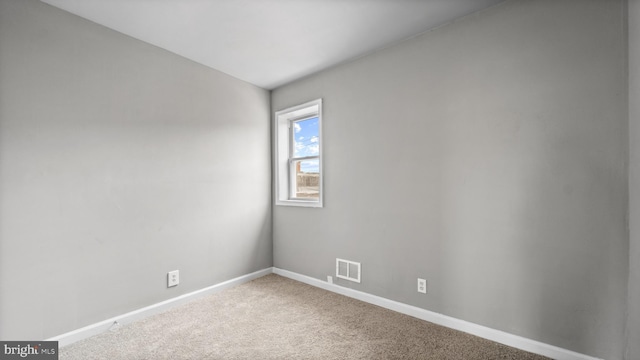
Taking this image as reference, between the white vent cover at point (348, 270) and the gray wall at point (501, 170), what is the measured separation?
79 mm

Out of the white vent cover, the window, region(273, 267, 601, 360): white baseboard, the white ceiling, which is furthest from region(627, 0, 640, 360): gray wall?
the window

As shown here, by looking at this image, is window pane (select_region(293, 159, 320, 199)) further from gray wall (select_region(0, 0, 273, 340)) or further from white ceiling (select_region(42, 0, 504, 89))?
white ceiling (select_region(42, 0, 504, 89))

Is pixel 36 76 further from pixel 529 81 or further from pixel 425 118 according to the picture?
pixel 529 81

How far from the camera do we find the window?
11.4 feet

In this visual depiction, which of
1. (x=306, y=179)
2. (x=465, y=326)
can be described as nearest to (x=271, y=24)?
(x=306, y=179)

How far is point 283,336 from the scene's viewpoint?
2.11 metres

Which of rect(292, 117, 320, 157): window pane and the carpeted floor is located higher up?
rect(292, 117, 320, 157): window pane

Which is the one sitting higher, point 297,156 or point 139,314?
point 297,156

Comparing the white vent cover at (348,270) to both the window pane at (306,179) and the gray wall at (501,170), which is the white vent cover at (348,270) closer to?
the gray wall at (501,170)

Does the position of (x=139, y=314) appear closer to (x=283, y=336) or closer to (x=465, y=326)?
(x=283, y=336)

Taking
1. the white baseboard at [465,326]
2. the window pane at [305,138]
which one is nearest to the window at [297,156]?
the window pane at [305,138]

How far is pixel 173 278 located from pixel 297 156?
1.97 m

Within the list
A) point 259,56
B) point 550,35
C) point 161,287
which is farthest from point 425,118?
point 161,287

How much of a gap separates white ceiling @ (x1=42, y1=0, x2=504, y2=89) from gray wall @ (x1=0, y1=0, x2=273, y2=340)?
243 millimetres
